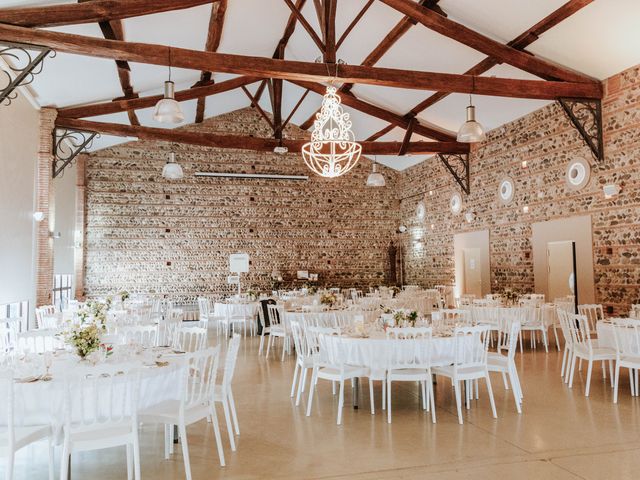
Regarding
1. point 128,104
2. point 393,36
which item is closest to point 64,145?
point 128,104

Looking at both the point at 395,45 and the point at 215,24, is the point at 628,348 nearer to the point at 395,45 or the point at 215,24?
the point at 395,45

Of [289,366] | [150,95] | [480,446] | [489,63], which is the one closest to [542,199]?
[489,63]

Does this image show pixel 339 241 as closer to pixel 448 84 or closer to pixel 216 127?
pixel 216 127

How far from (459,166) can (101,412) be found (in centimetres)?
1227

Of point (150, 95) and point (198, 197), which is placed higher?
point (150, 95)

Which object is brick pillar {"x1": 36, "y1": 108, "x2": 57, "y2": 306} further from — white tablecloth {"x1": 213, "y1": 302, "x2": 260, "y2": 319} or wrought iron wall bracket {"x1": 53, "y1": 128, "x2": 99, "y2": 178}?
white tablecloth {"x1": 213, "y1": 302, "x2": 260, "y2": 319}

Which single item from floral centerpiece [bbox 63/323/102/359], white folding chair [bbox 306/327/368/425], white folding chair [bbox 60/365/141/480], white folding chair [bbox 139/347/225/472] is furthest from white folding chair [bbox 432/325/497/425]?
floral centerpiece [bbox 63/323/102/359]

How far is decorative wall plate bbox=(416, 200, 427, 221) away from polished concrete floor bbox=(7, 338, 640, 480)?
35.0 feet

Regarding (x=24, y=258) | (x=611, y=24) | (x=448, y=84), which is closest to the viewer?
(x=611, y=24)

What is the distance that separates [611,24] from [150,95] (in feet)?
32.8

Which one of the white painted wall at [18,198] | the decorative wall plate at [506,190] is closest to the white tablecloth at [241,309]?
the white painted wall at [18,198]

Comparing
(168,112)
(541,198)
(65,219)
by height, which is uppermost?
(168,112)

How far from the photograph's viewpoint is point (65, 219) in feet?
46.5

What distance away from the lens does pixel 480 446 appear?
413 centimetres
